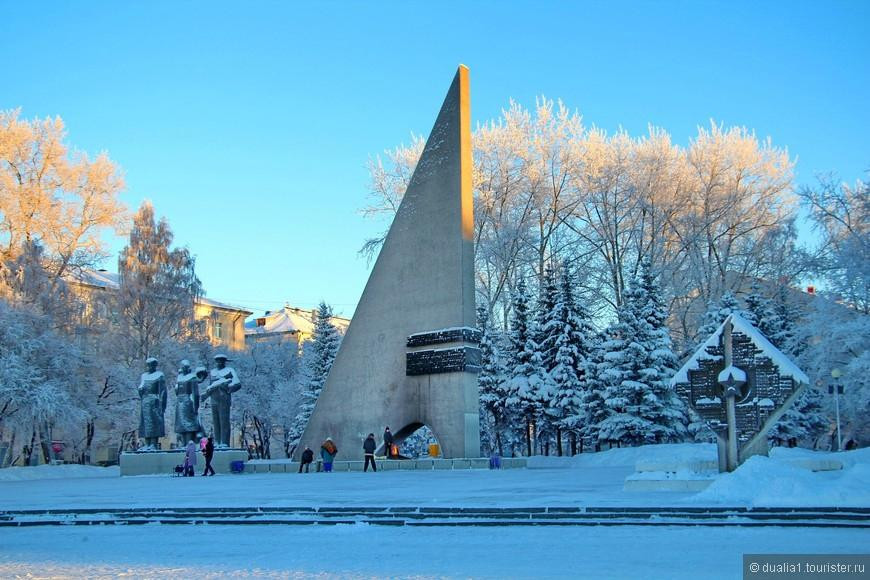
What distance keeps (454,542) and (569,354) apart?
24054 mm

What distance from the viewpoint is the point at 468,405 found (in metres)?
20.3

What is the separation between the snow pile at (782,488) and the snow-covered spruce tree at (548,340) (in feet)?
69.0

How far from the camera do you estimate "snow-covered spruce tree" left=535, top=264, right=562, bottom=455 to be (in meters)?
31.1

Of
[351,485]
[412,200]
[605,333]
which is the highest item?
[412,200]

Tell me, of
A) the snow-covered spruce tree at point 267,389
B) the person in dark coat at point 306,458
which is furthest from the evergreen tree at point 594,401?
the snow-covered spruce tree at point 267,389

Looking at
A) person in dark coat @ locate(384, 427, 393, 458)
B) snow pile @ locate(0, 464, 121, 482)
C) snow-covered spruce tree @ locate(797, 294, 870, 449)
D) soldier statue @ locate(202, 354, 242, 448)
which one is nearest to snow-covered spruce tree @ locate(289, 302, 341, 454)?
snow pile @ locate(0, 464, 121, 482)

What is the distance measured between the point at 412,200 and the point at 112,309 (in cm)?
2113

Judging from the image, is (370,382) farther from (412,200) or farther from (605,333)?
(605,333)

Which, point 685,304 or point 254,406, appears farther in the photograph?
point 254,406

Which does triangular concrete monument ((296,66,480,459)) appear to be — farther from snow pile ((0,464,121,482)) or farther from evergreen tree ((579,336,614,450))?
evergreen tree ((579,336,614,450))

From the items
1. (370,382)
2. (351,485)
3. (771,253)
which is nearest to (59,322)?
(370,382)

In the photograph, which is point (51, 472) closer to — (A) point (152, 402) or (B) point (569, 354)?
(A) point (152, 402)

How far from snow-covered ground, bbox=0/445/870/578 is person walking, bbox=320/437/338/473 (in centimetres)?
856

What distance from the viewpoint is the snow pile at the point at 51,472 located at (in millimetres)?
24219
